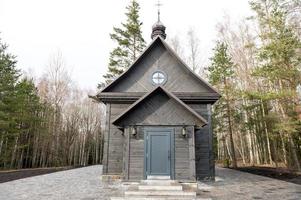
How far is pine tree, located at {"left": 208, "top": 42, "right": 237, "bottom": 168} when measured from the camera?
17984mm

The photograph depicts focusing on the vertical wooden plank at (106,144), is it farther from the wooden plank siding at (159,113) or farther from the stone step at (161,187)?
the stone step at (161,187)

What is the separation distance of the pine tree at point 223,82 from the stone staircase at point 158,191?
11.3 meters

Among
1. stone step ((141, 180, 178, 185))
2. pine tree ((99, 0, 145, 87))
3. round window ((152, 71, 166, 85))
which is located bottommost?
stone step ((141, 180, 178, 185))

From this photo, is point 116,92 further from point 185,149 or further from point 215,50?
point 215,50

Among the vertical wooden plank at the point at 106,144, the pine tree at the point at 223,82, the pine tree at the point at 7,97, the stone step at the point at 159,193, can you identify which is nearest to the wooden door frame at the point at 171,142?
the stone step at the point at 159,193

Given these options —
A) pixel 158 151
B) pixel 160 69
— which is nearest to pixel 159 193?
pixel 158 151

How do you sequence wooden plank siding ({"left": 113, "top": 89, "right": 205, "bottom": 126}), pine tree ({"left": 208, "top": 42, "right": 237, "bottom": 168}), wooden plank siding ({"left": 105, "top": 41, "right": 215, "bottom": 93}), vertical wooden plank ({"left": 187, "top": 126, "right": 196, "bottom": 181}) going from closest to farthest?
vertical wooden plank ({"left": 187, "top": 126, "right": 196, "bottom": 181}) < wooden plank siding ({"left": 113, "top": 89, "right": 205, "bottom": 126}) < wooden plank siding ({"left": 105, "top": 41, "right": 215, "bottom": 93}) < pine tree ({"left": 208, "top": 42, "right": 237, "bottom": 168})

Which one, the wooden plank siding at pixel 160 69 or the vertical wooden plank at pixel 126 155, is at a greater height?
the wooden plank siding at pixel 160 69

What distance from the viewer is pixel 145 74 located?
1148 cm

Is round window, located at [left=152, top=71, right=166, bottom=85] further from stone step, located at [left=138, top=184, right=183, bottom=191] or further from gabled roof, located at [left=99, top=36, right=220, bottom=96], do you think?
stone step, located at [left=138, top=184, right=183, bottom=191]

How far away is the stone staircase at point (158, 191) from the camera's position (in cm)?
686

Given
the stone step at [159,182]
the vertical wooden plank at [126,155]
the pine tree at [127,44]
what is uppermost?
the pine tree at [127,44]

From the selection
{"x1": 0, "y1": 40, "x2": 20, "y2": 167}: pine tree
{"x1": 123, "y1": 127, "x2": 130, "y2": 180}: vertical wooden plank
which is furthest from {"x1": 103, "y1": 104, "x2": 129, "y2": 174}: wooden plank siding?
{"x1": 0, "y1": 40, "x2": 20, "y2": 167}: pine tree

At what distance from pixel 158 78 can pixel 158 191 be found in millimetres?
5796
